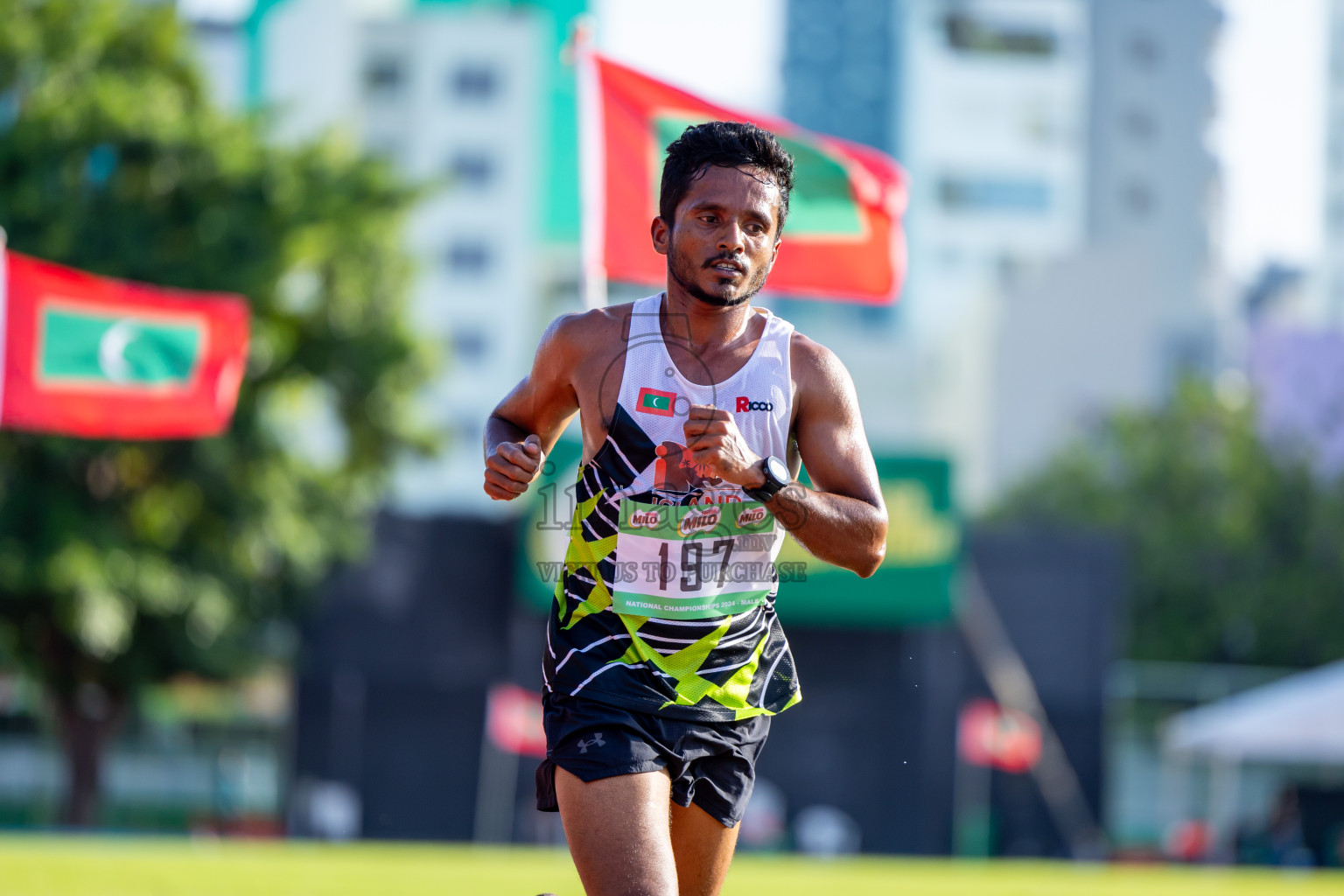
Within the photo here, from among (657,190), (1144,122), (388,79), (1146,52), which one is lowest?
(657,190)

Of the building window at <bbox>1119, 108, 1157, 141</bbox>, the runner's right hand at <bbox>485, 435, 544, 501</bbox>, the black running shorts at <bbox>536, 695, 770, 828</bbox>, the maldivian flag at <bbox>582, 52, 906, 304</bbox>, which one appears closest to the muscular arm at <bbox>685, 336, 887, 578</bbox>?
the runner's right hand at <bbox>485, 435, 544, 501</bbox>

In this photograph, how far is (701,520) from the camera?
4.32 meters

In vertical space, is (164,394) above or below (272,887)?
above

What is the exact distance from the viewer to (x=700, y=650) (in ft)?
14.2

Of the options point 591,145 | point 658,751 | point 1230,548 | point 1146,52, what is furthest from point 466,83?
point 658,751

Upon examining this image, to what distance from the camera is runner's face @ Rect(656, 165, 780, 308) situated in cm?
421

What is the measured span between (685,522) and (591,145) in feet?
25.0

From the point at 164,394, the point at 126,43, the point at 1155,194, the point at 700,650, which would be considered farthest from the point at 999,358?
the point at 700,650

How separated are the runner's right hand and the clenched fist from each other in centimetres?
40

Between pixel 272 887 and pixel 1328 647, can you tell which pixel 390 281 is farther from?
pixel 1328 647

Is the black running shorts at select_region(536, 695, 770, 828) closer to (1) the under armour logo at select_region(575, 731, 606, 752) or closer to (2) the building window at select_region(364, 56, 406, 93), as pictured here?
(1) the under armour logo at select_region(575, 731, 606, 752)

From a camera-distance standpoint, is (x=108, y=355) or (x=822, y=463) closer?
(x=822, y=463)

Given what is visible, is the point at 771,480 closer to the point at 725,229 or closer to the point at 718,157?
the point at 725,229

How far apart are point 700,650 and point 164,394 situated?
10.9m
